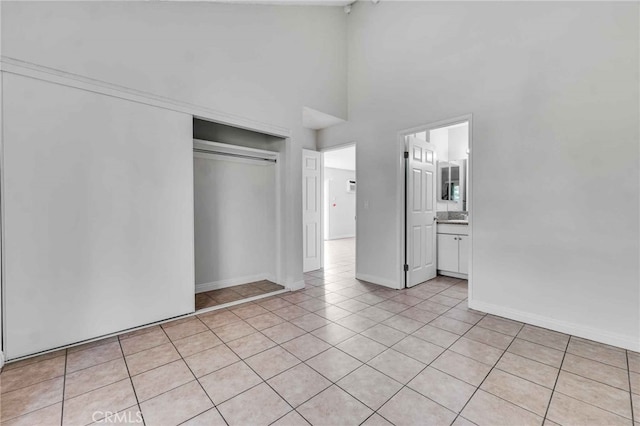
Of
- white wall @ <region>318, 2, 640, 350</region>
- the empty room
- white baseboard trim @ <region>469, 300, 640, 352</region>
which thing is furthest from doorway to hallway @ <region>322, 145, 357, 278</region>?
white baseboard trim @ <region>469, 300, 640, 352</region>

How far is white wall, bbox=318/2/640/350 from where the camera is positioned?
230 cm

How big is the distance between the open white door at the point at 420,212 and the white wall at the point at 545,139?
62 centimetres

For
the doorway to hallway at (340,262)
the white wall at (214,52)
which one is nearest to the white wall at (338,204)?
the doorway to hallway at (340,262)

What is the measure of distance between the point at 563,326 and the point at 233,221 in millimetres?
3949

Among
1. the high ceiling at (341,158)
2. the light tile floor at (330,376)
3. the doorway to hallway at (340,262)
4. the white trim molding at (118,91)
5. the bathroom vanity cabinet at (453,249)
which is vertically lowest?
the light tile floor at (330,376)

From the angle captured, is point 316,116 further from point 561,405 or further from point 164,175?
Answer: point 561,405

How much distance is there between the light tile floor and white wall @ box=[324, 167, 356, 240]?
22.4 feet

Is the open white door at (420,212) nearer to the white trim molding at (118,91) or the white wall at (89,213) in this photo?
the white trim molding at (118,91)

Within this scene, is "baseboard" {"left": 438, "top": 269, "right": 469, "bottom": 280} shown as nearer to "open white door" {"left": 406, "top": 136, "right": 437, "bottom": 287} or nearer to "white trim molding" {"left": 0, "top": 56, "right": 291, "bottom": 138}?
"open white door" {"left": 406, "top": 136, "right": 437, "bottom": 287}

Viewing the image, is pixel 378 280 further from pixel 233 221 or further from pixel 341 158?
pixel 341 158

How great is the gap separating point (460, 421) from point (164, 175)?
9.93 feet

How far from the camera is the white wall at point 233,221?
3658 millimetres

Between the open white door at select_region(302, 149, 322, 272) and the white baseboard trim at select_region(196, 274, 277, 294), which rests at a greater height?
the open white door at select_region(302, 149, 322, 272)

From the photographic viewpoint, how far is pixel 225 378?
1850 mm
